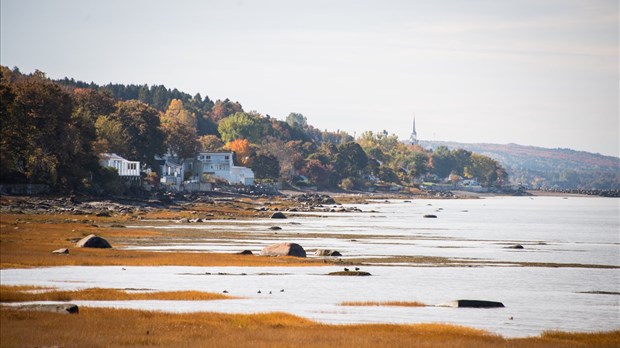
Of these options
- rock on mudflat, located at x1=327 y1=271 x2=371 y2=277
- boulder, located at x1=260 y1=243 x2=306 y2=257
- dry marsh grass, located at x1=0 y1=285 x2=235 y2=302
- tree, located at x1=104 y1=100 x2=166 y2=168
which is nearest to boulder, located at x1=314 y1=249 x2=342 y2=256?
boulder, located at x1=260 y1=243 x2=306 y2=257

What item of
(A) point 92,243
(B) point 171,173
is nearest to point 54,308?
(A) point 92,243

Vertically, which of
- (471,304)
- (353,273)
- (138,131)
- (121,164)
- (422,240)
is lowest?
(422,240)

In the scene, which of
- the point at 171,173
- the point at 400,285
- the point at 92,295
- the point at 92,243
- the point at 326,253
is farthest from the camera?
the point at 171,173

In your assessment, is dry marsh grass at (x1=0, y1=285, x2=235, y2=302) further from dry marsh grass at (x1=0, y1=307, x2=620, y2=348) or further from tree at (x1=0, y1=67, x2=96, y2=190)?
tree at (x1=0, y1=67, x2=96, y2=190)

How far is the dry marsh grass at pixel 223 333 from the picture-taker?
98.0 feet

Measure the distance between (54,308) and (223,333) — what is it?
22.2ft

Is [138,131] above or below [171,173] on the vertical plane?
above

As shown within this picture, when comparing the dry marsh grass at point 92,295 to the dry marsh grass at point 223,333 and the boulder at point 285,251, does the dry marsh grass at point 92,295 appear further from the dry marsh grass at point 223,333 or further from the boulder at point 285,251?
the boulder at point 285,251

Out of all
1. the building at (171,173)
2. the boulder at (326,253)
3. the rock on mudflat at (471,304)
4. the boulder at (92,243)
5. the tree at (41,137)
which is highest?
the tree at (41,137)

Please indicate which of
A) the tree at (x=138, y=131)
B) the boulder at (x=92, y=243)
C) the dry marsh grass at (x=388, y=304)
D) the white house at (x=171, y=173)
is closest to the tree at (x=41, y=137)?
the tree at (x=138, y=131)

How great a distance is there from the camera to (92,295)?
39.4m

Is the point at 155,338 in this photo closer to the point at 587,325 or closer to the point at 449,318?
the point at 449,318

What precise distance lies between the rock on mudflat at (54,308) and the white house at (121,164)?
118 m

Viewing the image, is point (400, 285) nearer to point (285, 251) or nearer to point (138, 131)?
point (285, 251)
